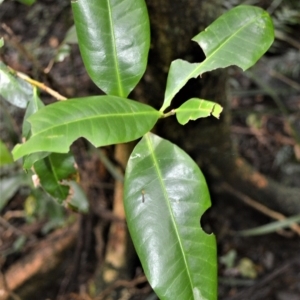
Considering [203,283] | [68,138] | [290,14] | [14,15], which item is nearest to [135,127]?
[68,138]

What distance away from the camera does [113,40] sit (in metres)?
0.61

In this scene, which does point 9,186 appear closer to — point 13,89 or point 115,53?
point 13,89

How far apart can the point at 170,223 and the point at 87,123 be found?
0.19 m

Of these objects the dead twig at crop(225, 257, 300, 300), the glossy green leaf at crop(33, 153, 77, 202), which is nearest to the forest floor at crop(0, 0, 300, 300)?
the dead twig at crop(225, 257, 300, 300)

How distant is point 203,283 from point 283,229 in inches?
38.0

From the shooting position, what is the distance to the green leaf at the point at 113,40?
585 mm

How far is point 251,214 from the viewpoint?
1.43 metres

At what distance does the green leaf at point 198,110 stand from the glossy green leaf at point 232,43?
57 mm

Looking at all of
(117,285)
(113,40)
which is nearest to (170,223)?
(113,40)

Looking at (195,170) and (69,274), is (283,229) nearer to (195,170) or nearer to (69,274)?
(69,274)

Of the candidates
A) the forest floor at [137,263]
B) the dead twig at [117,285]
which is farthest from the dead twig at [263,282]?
the dead twig at [117,285]

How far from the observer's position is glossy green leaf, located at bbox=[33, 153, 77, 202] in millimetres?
722

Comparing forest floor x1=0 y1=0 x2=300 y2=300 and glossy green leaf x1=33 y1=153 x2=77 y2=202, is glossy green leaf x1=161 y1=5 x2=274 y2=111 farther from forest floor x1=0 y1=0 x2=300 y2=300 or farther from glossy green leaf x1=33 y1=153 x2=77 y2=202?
forest floor x1=0 y1=0 x2=300 y2=300

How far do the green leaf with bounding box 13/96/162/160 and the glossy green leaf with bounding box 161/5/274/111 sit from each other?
80 mm
